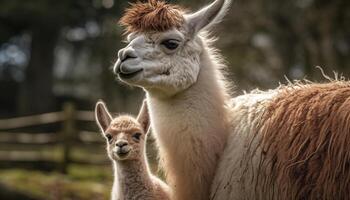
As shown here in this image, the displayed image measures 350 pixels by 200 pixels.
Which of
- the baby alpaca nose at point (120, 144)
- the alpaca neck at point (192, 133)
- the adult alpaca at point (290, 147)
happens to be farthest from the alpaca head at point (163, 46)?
the baby alpaca nose at point (120, 144)

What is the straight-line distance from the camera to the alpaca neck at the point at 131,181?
21.4ft

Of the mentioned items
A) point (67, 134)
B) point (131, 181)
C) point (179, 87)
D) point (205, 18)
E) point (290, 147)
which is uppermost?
point (67, 134)

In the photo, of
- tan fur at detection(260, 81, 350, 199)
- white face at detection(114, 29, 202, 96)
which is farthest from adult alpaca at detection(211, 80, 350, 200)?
white face at detection(114, 29, 202, 96)

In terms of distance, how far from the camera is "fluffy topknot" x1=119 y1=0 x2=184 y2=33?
19.0 feet

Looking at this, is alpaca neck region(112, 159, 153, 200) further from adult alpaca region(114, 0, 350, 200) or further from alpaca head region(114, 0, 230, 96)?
alpaca head region(114, 0, 230, 96)

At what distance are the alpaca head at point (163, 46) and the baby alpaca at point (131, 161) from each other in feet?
3.02

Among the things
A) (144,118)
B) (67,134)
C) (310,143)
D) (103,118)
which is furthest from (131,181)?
(67,134)

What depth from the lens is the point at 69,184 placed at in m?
12.2

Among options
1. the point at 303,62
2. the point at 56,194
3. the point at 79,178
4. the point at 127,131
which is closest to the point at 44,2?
the point at 303,62

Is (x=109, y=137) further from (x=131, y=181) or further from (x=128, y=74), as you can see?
(x=128, y=74)

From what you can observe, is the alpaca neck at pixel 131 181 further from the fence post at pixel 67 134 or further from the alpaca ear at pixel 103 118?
the fence post at pixel 67 134

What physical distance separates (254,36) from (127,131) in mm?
18065

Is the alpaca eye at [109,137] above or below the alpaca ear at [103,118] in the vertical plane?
below

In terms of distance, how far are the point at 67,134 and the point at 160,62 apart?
1025cm
